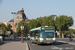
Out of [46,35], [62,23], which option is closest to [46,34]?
[46,35]

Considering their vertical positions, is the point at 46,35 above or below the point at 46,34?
below

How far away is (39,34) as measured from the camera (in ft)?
84.8

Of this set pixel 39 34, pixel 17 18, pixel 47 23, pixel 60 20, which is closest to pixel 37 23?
pixel 47 23

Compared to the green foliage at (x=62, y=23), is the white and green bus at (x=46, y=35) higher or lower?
lower

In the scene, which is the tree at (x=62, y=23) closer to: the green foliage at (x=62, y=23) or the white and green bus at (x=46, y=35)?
the green foliage at (x=62, y=23)

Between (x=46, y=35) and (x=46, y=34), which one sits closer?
(x=46, y=35)

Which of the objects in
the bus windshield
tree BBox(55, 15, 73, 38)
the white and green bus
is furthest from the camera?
tree BBox(55, 15, 73, 38)

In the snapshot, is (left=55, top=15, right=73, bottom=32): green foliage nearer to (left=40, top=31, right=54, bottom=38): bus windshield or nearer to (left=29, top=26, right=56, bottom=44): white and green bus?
(left=29, top=26, right=56, bottom=44): white and green bus

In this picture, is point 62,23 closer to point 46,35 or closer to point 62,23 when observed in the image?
point 62,23

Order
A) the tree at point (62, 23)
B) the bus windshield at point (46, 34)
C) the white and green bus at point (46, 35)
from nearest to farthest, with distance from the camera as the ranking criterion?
the white and green bus at point (46, 35) → the bus windshield at point (46, 34) → the tree at point (62, 23)

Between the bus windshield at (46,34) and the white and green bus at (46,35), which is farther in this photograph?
the bus windshield at (46,34)

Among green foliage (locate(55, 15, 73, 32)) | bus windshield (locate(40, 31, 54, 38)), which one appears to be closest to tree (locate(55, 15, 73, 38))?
green foliage (locate(55, 15, 73, 32))

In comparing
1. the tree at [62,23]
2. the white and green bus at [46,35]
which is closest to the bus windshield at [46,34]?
the white and green bus at [46,35]

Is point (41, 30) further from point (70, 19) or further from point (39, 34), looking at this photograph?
point (70, 19)
